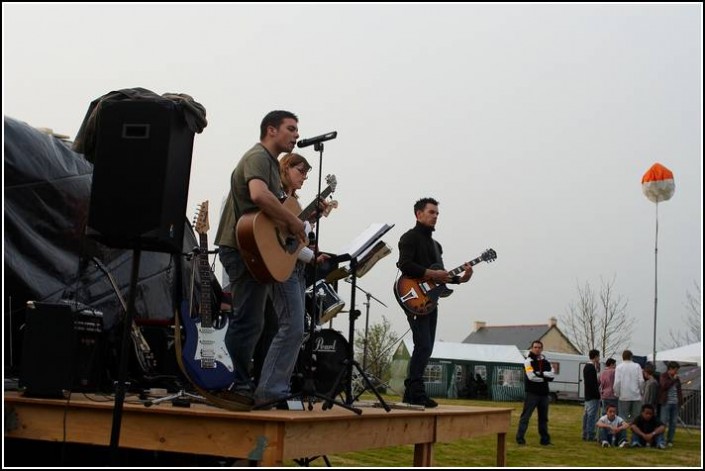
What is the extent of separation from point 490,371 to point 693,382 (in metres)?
13.0

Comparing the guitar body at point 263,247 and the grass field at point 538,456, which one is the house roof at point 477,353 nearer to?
the grass field at point 538,456

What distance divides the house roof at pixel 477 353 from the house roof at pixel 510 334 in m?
19.6

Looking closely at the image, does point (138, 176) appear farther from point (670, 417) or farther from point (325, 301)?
point (670, 417)

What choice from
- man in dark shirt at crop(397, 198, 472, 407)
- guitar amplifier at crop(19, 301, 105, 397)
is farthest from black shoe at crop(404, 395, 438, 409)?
guitar amplifier at crop(19, 301, 105, 397)

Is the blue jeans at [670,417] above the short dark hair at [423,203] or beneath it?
beneath

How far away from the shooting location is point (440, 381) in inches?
1382

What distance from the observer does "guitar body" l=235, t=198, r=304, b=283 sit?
4945 mm

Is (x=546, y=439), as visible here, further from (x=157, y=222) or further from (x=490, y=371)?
(x=490, y=371)

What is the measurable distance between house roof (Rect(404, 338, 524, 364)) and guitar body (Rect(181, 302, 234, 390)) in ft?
96.3

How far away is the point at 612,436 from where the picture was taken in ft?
52.7

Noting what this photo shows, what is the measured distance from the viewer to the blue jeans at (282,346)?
5051 mm

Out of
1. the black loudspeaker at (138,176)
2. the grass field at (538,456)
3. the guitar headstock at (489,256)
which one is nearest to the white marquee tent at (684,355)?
the grass field at (538,456)

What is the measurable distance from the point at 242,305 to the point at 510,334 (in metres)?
54.7

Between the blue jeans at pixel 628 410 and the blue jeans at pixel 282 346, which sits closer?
the blue jeans at pixel 282 346
